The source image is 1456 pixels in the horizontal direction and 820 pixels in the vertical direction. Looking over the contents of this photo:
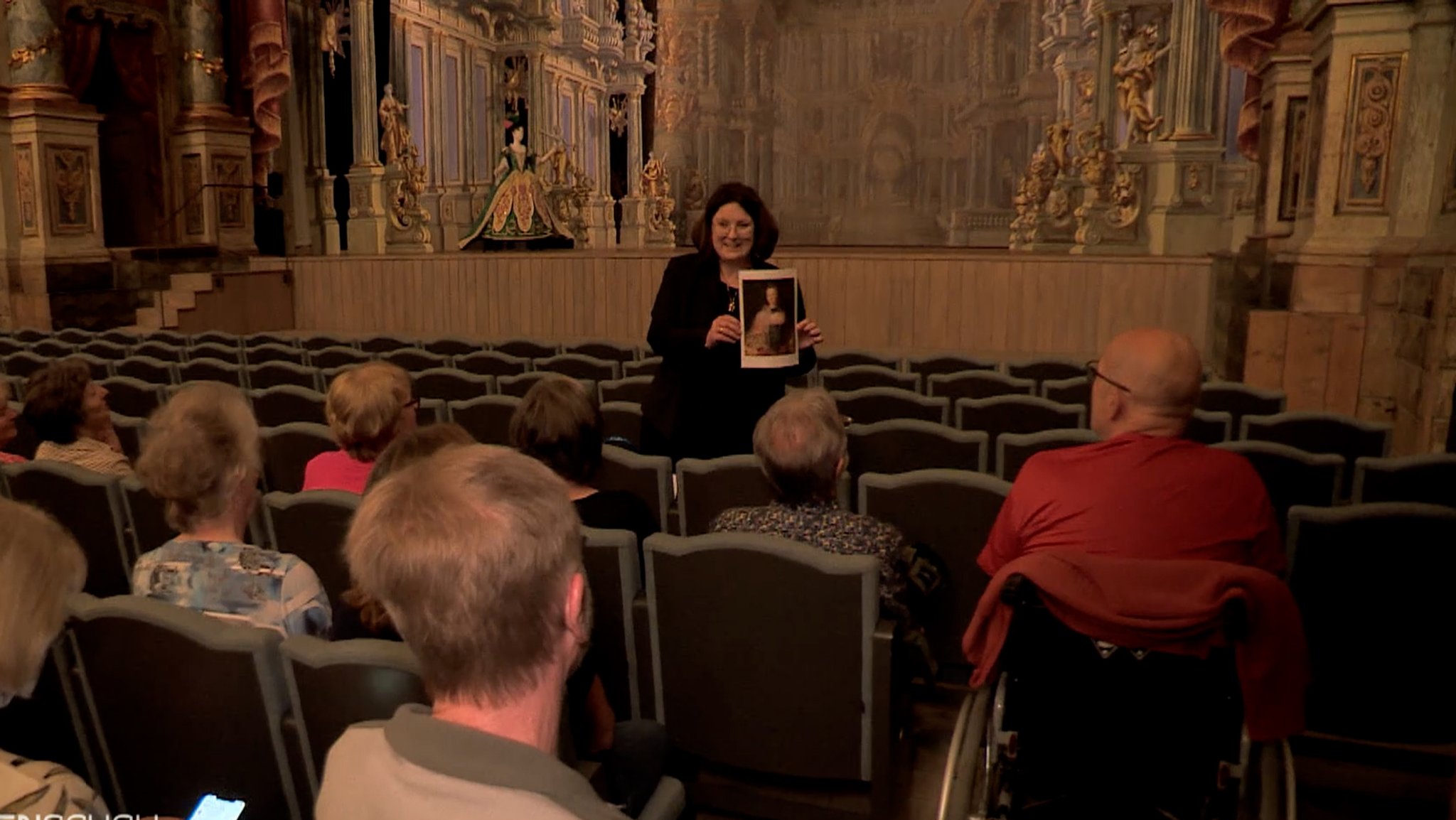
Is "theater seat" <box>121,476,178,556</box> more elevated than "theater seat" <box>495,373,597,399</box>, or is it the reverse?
"theater seat" <box>495,373,597,399</box>

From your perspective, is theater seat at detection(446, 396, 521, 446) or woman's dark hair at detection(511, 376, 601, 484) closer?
woman's dark hair at detection(511, 376, 601, 484)

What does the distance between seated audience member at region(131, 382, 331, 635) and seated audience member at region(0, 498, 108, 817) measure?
25.5 inches

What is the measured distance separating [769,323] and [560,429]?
1010 mm

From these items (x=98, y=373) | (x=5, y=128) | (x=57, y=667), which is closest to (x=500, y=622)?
(x=57, y=667)

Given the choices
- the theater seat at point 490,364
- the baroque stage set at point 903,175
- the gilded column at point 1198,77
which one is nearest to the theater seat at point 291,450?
the theater seat at point 490,364

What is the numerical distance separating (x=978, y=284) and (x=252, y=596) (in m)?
8.39

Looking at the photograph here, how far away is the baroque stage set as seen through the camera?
5742 millimetres

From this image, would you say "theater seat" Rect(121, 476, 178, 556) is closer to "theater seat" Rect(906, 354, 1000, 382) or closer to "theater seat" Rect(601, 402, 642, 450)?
"theater seat" Rect(601, 402, 642, 450)

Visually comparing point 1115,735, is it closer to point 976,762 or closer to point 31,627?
point 976,762

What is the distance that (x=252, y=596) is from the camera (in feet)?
6.25

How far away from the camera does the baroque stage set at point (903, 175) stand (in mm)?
5742

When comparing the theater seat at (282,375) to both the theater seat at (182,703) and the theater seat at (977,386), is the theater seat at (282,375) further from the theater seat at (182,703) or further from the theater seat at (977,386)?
the theater seat at (182,703)

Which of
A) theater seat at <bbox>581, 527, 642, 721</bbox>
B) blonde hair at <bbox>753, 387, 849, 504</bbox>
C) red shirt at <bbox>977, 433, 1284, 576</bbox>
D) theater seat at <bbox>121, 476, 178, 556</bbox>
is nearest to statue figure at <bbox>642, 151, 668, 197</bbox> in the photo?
theater seat at <bbox>121, 476, 178, 556</bbox>

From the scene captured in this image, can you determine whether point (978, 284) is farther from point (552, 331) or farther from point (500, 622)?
point (500, 622)
